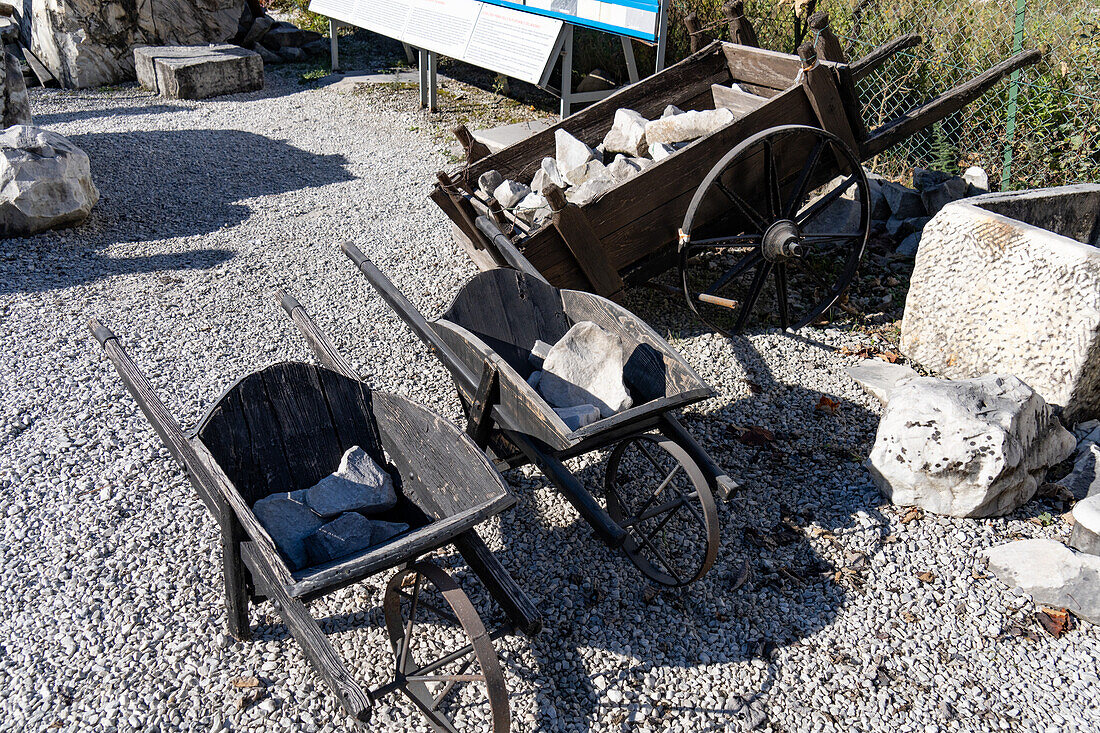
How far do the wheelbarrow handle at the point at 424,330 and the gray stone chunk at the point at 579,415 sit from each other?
1.36ft

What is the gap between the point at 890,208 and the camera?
5.96 m

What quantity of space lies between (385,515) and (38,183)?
14.6ft

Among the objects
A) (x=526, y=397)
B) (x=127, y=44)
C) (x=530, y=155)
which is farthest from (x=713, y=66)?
(x=127, y=44)

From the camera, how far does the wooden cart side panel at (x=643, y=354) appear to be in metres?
3.07

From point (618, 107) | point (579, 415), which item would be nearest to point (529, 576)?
point (579, 415)

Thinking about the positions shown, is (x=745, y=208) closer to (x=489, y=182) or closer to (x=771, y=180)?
(x=771, y=180)

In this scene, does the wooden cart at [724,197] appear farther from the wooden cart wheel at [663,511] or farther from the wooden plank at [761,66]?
the wooden cart wheel at [663,511]

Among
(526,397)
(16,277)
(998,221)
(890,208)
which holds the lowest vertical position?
(16,277)

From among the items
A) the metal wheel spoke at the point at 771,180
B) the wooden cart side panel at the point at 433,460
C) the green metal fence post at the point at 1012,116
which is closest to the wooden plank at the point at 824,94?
the metal wheel spoke at the point at 771,180

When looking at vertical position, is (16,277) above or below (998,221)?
below

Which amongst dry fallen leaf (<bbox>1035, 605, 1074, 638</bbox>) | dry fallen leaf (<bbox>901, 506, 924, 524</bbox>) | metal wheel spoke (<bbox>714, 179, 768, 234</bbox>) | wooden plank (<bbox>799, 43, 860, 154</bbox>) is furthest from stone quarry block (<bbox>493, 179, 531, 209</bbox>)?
dry fallen leaf (<bbox>1035, 605, 1074, 638</bbox>)

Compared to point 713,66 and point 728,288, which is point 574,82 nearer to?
point 713,66

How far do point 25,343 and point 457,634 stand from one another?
3.27 m

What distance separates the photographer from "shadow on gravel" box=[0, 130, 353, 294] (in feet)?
17.8
